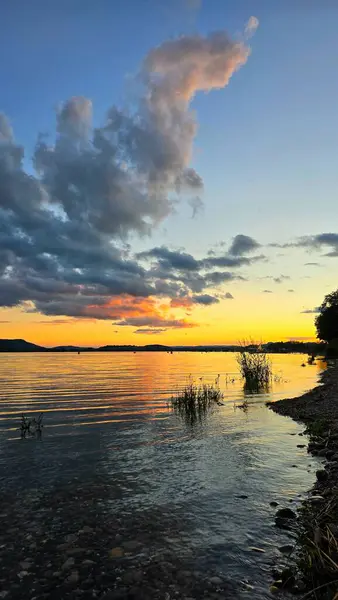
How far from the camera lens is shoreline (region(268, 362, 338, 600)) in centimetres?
620

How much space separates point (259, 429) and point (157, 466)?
29.2 ft

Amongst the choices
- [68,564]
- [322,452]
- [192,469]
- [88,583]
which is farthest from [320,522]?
[322,452]

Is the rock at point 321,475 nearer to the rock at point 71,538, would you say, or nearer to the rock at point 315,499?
the rock at point 315,499

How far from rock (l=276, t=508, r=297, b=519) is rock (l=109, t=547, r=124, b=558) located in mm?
4270

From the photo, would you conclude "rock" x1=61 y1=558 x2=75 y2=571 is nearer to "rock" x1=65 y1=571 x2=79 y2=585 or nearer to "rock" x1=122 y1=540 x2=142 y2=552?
"rock" x1=65 y1=571 x2=79 y2=585

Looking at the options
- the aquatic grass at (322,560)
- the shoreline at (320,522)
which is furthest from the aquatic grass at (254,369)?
the aquatic grass at (322,560)

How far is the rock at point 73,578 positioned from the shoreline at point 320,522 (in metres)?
3.83

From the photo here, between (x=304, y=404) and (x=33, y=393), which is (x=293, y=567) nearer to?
(x=304, y=404)

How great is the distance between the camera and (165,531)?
30.8 ft

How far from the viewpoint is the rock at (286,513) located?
9884 millimetres

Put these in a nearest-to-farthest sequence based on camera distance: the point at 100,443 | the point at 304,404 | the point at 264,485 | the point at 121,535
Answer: the point at 121,535 < the point at 264,485 < the point at 100,443 < the point at 304,404

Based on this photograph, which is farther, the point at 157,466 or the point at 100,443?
the point at 100,443

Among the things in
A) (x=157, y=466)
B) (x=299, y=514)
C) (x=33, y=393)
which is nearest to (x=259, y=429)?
(x=157, y=466)

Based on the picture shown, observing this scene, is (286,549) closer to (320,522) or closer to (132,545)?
(320,522)
